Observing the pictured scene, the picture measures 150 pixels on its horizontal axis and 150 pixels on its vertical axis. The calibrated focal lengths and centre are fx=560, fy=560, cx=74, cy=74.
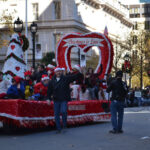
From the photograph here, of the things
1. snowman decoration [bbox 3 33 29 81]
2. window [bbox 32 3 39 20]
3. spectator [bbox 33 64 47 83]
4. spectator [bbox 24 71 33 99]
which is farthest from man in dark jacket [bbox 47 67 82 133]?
window [bbox 32 3 39 20]

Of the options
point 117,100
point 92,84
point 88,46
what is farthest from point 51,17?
point 117,100

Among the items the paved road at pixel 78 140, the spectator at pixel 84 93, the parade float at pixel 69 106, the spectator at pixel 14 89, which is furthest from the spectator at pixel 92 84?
the spectator at pixel 14 89

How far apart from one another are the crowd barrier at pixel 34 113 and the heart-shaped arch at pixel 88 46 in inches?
152

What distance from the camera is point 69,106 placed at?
1772cm

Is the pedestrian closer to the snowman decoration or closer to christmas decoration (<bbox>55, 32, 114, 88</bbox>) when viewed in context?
the snowman decoration

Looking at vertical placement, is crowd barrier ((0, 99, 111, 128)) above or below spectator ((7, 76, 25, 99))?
below

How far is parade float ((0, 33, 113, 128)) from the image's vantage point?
49.4 feet

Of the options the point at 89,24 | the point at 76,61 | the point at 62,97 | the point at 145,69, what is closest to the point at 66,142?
the point at 62,97

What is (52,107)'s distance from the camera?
16750 mm

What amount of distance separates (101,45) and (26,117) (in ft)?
27.1

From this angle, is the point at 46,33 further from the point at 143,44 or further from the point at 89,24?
the point at 143,44

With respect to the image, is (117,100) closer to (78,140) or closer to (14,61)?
(78,140)

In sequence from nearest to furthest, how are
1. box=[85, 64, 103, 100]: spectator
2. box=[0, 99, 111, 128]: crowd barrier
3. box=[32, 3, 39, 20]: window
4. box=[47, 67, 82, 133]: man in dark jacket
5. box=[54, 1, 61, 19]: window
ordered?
1. box=[0, 99, 111, 128]: crowd barrier
2. box=[47, 67, 82, 133]: man in dark jacket
3. box=[85, 64, 103, 100]: spectator
4. box=[54, 1, 61, 19]: window
5. box=[32, 3, 39, 20]: window

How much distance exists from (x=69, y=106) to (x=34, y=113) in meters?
2.19
